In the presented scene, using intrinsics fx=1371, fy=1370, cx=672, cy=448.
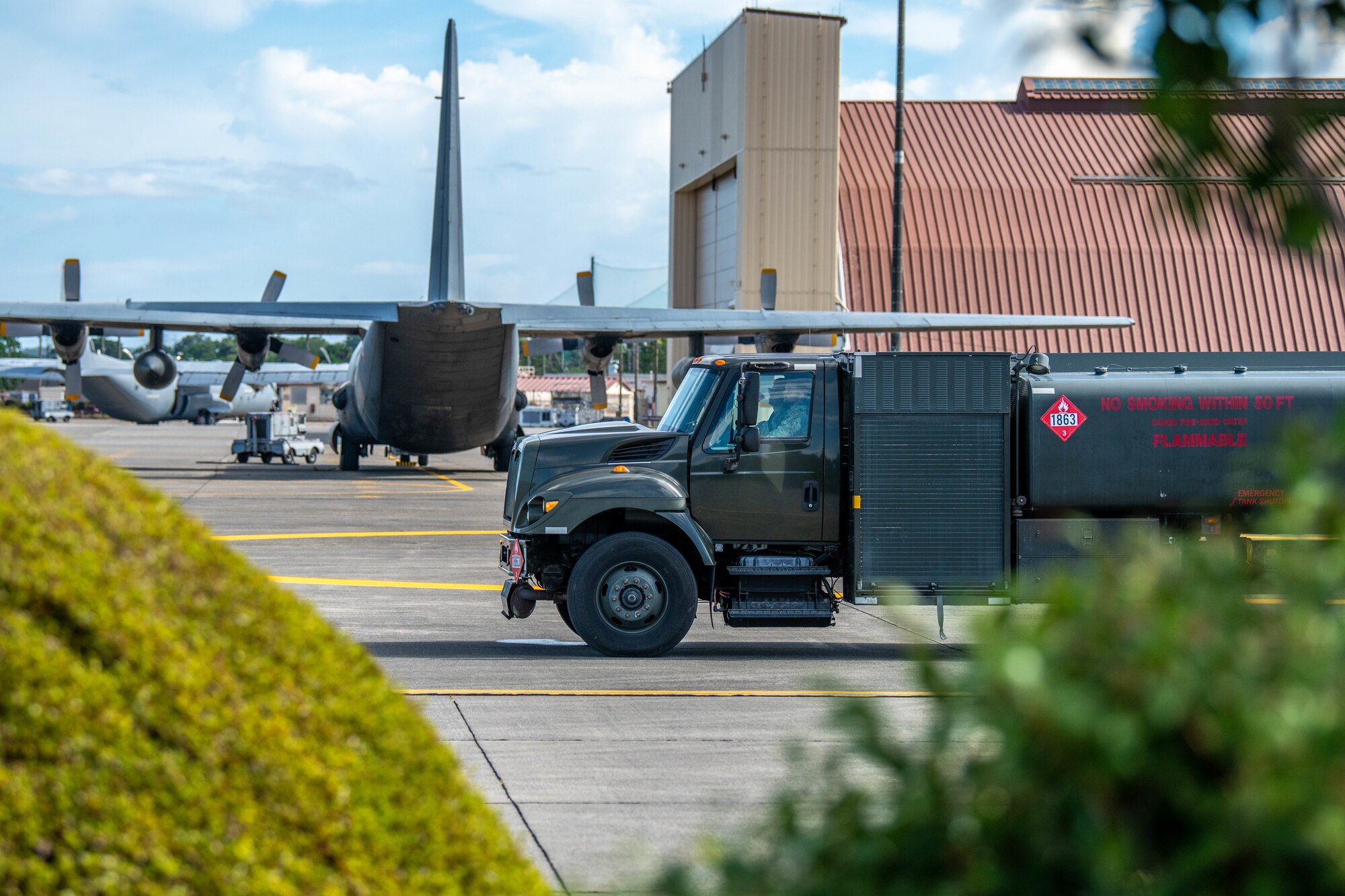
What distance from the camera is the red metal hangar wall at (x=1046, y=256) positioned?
49.4 meters

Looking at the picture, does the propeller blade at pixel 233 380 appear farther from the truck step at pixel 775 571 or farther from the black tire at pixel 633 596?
the truck step at pixel 775 571

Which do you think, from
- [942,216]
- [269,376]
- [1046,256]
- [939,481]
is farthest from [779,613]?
[269,376]

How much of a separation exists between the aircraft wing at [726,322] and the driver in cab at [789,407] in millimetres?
19414

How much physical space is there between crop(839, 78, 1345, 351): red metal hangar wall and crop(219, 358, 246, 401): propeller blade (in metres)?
21.9

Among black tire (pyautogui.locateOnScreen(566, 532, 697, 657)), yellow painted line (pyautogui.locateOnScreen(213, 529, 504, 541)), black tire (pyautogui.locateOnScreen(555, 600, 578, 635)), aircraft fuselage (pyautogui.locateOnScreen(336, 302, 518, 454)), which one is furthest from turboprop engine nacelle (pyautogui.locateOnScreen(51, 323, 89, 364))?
black tire (pyautogui.locateOnScreen(566, 532, 697, 657))

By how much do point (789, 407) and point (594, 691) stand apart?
3.17 m

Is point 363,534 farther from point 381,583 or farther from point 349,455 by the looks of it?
point 349,455

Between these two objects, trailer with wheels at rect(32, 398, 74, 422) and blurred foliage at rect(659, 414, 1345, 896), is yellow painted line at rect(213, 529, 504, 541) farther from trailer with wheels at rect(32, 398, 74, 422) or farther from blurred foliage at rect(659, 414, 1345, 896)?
trailer with wheels at rect(32, 398, 74, 422)

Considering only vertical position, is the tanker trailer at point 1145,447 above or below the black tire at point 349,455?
above

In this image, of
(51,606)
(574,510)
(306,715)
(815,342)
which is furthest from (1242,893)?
(815,342)

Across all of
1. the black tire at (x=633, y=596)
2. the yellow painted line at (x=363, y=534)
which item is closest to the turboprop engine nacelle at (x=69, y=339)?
the yellow painted line at (x=363, y=534)

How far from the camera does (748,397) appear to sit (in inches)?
461

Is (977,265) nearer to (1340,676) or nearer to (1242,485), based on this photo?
(1242,485)

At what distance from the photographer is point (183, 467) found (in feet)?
132
